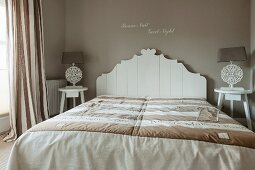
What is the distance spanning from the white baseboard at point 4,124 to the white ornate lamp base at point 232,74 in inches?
119

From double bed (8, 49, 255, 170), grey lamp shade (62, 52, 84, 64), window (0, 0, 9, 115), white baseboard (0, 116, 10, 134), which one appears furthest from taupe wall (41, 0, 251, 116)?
double bed (8, 49, 255, 170)

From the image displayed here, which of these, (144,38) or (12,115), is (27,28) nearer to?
(12,115)

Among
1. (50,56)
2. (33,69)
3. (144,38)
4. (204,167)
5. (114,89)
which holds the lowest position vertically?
(204,167)

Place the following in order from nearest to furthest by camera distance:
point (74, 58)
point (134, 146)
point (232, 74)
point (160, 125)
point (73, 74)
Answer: point (134, 146)
point (160, 125)
point (232, 74)
point (74, 58)
point (73, 74)

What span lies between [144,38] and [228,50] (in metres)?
1.27

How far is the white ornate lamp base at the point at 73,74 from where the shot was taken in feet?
11.9

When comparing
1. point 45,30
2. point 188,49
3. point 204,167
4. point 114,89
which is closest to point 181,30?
point 188,49

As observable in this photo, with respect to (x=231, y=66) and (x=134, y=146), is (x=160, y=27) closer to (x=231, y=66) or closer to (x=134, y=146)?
(x=231, y=66)

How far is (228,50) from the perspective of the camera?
308 cm

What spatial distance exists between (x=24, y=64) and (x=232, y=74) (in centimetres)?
282

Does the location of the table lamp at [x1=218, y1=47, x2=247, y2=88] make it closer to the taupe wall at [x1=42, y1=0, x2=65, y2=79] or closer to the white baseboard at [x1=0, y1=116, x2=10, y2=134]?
the taupe wall at [x1=42, y1=0, x2=65, y2=79]

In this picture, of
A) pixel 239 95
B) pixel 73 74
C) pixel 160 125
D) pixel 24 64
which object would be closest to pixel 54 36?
pixel 73 74

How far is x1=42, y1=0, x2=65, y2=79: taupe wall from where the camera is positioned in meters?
3.48

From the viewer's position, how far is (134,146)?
55.1 inches
